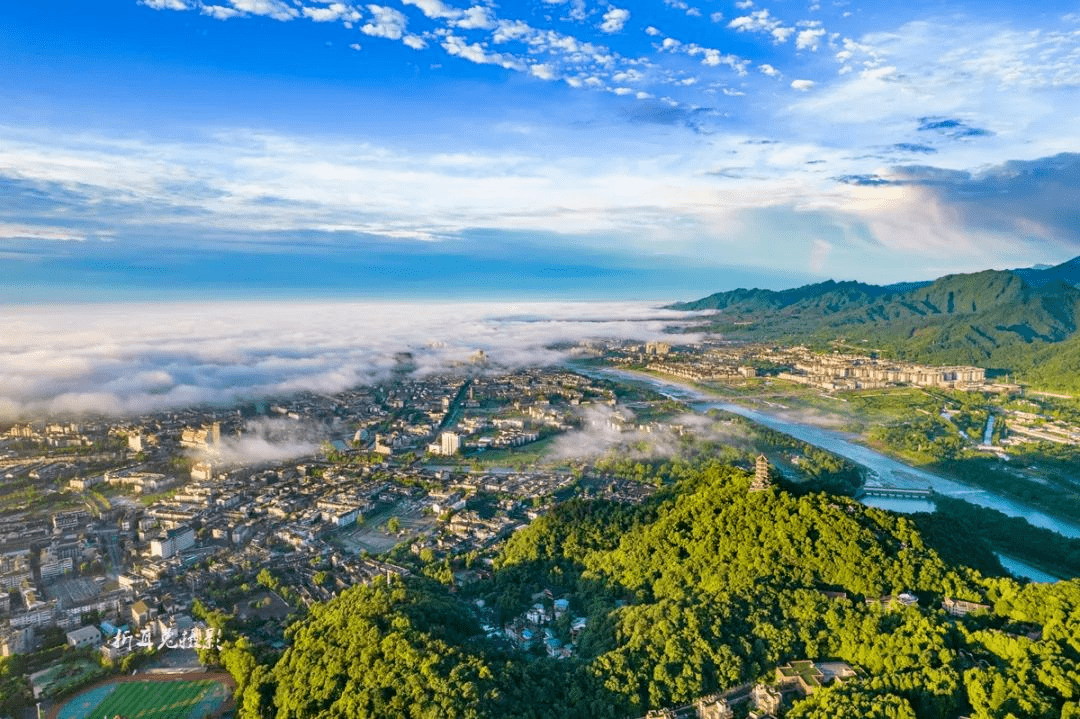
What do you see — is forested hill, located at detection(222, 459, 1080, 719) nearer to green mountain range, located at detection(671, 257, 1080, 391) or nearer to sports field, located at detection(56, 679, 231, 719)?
sports field, located at detection(56, 679, 231, 719)

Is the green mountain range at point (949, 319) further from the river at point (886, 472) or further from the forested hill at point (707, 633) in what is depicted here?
→ the forested hill at point (707, 633)

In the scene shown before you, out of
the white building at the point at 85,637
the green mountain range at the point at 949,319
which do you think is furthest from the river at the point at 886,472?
the white building at the point at 85,637

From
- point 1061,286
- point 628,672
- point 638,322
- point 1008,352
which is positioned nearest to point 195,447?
point 628,672

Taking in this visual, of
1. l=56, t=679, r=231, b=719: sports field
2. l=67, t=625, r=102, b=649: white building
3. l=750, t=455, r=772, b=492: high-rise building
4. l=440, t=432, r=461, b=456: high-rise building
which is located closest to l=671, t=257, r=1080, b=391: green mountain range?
l=750, t=455, r=772, b=492: high-rise building

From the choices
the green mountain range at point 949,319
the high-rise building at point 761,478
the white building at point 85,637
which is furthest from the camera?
the green mountain range at point 949,319

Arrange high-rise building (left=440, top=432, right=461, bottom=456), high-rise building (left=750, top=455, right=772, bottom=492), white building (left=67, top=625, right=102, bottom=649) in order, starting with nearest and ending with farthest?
white building (left=67, top=625, right=102, bottom=649) → high-rise building (left=750, top=455, right=772, bottom=492) → high-rise building (left=440, top=432, right=461, bottom=456)

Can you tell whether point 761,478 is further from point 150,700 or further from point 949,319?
point 949,319
